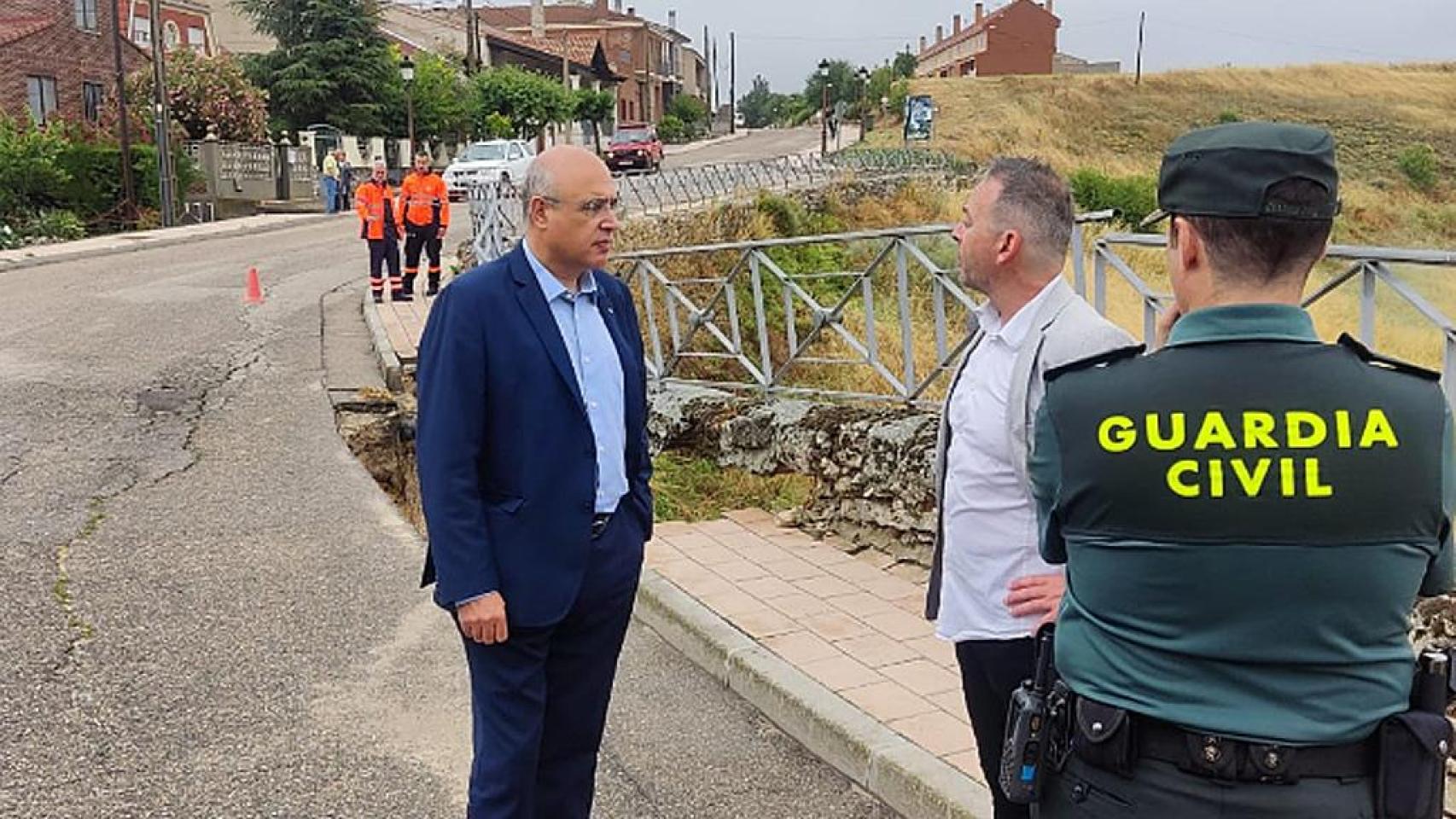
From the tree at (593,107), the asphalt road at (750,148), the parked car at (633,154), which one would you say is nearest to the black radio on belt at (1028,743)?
the parked car at (633,154)

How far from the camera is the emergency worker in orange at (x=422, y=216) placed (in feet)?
45.0

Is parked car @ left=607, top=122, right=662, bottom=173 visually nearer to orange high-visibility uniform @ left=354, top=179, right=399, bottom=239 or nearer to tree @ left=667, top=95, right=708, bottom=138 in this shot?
orange high-visibility uniform @ left=354, top=179, right=399, bottom=239

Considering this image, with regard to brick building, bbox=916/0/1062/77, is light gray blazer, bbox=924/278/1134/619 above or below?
below

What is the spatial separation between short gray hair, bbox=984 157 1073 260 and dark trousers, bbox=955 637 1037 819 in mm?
758

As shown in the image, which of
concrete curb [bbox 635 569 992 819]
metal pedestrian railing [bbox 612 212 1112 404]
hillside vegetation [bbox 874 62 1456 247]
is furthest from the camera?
hillside vegetation [bbox 874 62 1456 247]

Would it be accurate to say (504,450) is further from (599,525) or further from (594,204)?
(594,204)

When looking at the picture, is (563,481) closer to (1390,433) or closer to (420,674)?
(1390,433)

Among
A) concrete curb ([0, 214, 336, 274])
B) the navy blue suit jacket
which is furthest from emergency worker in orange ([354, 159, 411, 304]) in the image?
the navy blue suit jacket

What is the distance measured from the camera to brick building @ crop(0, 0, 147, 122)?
30.6m

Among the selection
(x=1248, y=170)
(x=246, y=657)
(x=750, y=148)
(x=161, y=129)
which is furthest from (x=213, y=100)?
(x=1248, y=170)

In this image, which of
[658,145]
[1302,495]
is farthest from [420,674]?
[658,145]

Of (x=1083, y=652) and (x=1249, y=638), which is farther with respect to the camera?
(x=1083, y=652)

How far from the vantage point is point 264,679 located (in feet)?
14.4

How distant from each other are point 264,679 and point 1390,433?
12.5 ft
